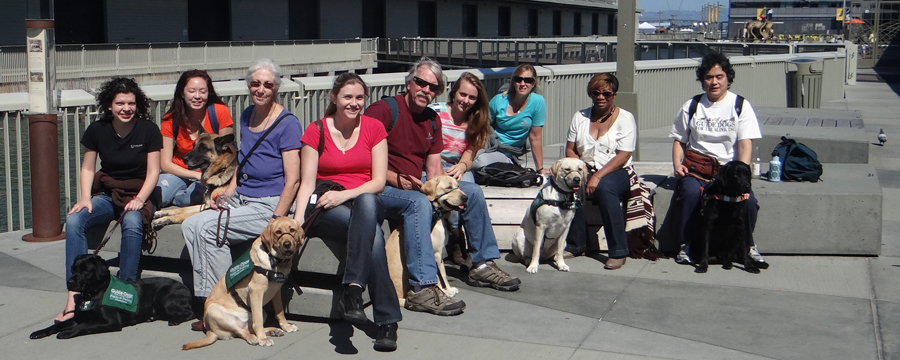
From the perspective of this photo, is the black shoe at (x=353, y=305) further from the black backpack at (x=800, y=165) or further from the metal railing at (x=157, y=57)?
the metal railing at (x=157, y=57)

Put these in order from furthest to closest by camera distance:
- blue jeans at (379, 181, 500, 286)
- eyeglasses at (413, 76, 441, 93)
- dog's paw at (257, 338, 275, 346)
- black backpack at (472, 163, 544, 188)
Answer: black backpack at (472, 163, 544, 188)
eyeglasses at (413, 76, 441, 93)
blue jeans at (379, 181, 500, 286)
dog's paw at (257, 338, 275, 346)

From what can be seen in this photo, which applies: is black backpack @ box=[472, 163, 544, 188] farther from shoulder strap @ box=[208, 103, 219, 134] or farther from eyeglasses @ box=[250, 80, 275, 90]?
eyeglasses @ box=[250, 80, 275, 90]

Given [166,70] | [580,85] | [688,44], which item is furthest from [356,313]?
[166,70]

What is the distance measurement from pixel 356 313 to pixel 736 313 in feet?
8.20

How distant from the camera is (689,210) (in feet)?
22.8

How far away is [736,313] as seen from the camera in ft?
18.8

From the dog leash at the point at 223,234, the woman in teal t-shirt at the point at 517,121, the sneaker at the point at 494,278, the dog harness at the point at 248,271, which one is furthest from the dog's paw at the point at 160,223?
the woman in teal t-shirt at the point at 517,121

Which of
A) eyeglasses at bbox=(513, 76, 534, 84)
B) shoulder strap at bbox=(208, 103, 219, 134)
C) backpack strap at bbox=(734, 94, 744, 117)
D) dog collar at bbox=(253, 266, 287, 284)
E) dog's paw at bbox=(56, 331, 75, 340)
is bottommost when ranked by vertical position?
dog's paw at bbox=(56, 331, 75, 340)

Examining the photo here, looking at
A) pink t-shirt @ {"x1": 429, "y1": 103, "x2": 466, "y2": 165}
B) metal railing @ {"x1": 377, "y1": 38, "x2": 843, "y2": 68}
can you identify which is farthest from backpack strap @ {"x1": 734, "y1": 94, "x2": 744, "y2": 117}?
metal railing @ {"x1": 377, "y1": 38, "x2": 843, "y2": 68}

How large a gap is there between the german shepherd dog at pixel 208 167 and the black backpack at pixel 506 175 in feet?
7.84

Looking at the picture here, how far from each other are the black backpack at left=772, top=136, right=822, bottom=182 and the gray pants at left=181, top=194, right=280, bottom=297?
449cm

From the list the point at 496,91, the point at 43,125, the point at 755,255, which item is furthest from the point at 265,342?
the point at 496,91

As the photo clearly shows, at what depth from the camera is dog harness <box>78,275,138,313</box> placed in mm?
5336

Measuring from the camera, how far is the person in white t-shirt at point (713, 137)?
22.8 feet
